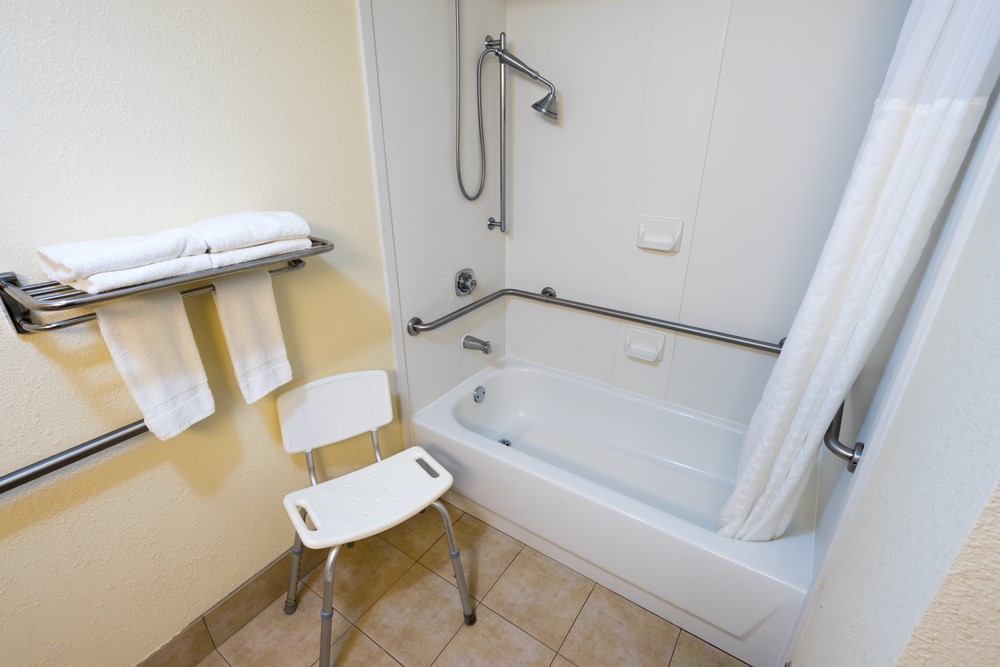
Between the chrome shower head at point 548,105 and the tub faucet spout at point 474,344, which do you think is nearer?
the chrome shower head at point 548,105

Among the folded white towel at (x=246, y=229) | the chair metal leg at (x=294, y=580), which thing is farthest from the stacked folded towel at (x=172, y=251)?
the chair metal leg at (x=294, y=580)

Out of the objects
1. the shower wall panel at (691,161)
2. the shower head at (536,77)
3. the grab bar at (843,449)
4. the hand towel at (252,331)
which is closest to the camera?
the grab bar at (843,449)

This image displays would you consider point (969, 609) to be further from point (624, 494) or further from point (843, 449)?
point (624, 494)

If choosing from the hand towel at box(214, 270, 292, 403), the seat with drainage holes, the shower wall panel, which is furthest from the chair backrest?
the shower wall panel

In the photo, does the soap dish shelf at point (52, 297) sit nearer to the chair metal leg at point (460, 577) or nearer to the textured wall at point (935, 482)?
the chair metal leg at point (460, 577)

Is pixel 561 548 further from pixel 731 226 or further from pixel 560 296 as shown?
pixel 731 226

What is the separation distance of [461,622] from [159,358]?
1.15 meters

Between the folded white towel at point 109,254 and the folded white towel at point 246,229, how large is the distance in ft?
0.14

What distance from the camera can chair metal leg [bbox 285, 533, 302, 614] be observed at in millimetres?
1310

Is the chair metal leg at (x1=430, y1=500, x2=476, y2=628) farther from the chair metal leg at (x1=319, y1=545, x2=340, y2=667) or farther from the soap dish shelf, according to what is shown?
the soap dish shelf

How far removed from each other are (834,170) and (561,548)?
1481mm

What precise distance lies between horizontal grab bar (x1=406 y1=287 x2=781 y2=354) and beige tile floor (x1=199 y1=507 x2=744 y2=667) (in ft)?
2.80

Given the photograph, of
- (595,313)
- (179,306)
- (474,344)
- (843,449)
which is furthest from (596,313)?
(179,306)

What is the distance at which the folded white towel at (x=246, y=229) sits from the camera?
0.87m
